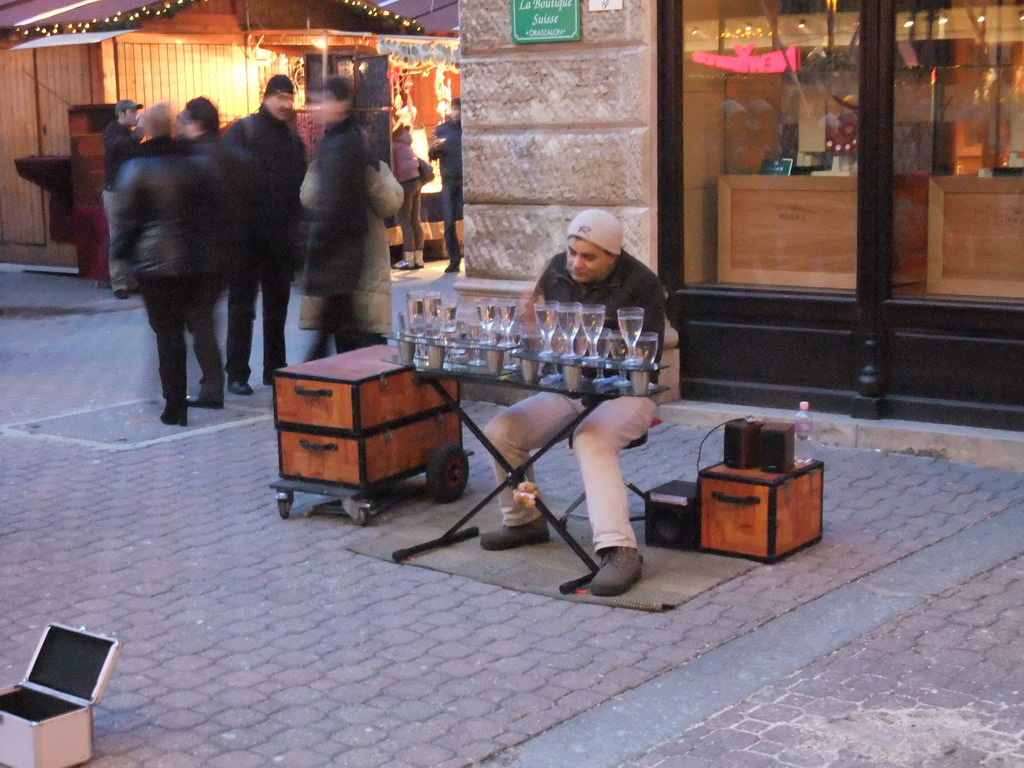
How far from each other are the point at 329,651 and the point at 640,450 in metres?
3.17

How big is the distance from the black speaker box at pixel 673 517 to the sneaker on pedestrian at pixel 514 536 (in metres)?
0.46

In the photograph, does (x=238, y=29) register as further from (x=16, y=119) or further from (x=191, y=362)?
(x=191, y=362)

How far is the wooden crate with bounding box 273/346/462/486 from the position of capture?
6.62m

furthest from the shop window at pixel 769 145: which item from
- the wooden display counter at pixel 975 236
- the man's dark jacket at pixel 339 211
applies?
the man's dark jacket at pixel 339 211

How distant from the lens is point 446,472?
691 cm

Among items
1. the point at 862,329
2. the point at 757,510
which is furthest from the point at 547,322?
the point at 862,329

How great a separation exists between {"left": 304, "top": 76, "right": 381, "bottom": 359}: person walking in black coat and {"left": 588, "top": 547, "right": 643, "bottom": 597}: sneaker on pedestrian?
2823mm

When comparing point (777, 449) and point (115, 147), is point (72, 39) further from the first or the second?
Result: point (777, 449)

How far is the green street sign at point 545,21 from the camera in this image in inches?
331

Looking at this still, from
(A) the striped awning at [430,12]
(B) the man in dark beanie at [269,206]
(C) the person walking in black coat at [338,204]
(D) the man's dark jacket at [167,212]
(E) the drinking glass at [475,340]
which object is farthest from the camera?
(A) the striped awning at [430,12]

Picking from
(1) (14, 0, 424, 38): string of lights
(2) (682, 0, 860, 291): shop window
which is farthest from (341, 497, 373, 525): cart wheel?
(1) (14, 0, 424, 38): string of lights

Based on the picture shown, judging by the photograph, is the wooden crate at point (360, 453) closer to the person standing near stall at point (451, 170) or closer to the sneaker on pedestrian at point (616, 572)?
the sneaker on pedestrian at point (616, 572)

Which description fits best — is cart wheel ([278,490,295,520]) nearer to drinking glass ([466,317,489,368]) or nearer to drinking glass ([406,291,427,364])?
drinking glass ([406,291,427,364])

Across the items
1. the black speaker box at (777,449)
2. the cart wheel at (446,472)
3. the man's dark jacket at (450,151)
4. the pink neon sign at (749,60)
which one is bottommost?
the cart wheel at (446,472)
